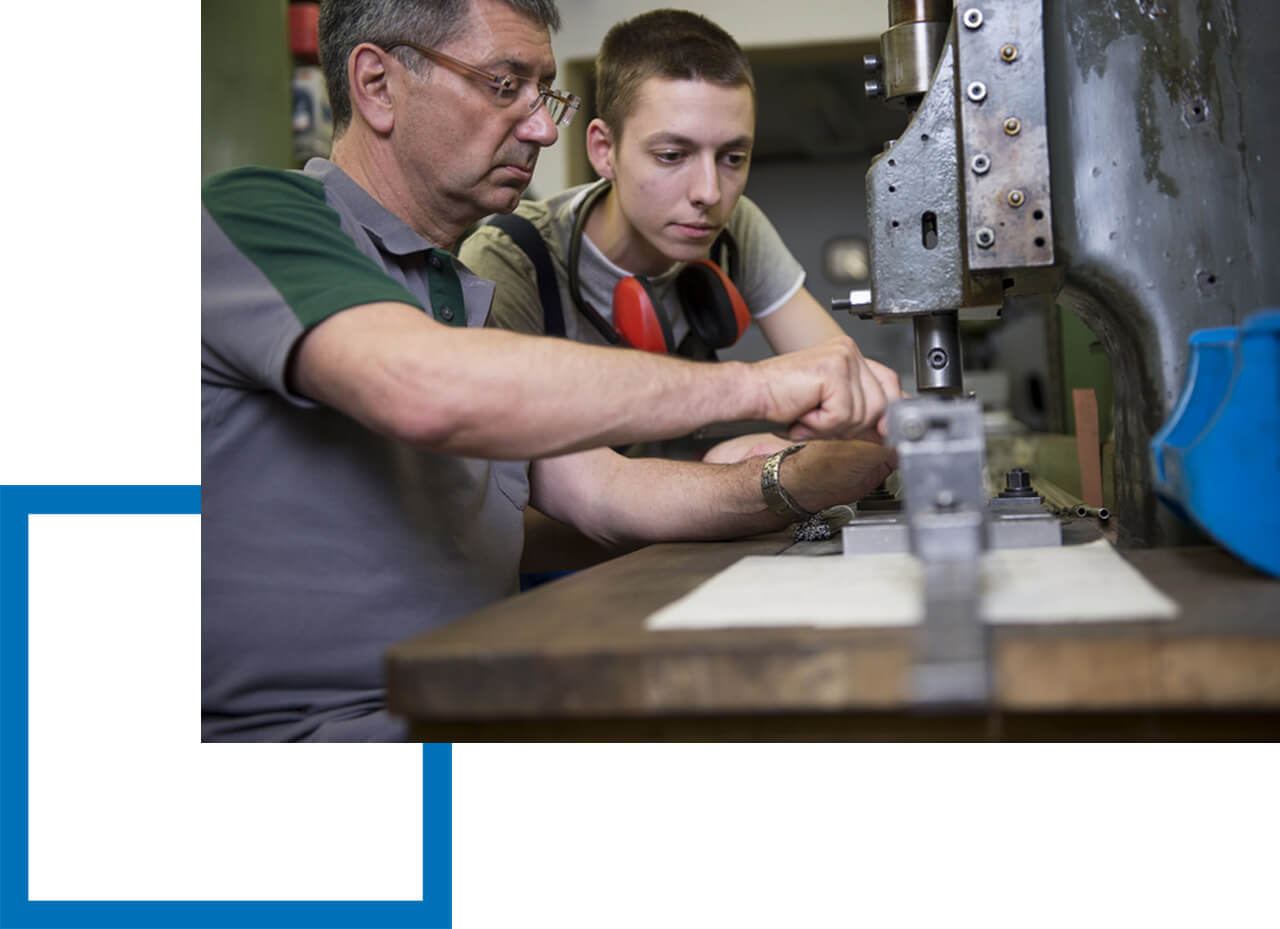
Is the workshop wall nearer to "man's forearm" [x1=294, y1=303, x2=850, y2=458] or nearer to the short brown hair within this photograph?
the short brown hair

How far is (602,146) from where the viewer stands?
2.26 meters

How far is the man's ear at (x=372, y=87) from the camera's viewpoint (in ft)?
4.88

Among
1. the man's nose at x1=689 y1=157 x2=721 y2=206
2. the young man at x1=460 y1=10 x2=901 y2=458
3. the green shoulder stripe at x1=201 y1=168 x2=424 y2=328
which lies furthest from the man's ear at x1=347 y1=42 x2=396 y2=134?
the man's nose at x1=689 y1=157 x2=721 y2=206

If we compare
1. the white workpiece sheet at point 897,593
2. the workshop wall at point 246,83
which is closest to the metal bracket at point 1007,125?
the white workpiece sheet at point 897,593

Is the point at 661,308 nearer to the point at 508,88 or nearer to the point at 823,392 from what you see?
the point at 508,88

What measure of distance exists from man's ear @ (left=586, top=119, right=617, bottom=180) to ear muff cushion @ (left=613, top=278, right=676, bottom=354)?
0.29 meters

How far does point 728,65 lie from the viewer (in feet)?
6.89

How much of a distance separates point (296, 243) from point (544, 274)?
991 millimetres

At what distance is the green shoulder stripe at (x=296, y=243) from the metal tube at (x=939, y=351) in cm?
52

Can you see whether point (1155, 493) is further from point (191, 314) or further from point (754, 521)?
point (191, 314)

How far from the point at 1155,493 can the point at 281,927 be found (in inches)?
33.1

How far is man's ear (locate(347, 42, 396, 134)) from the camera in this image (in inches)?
58.6

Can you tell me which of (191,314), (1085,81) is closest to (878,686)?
(1085,81)

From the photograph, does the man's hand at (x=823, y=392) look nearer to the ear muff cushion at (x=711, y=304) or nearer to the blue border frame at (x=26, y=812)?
the blue border frame at (x=26, y=812)
